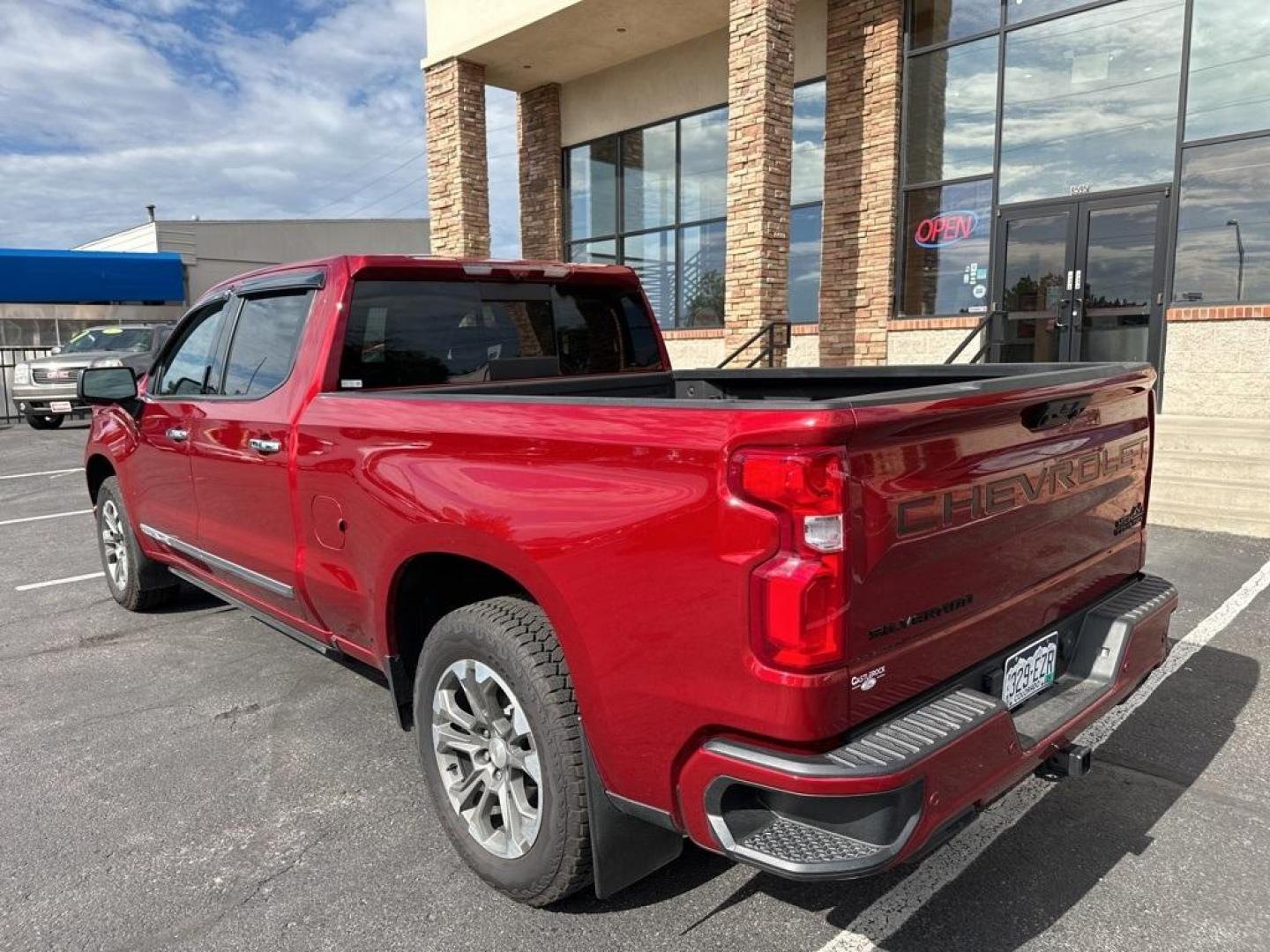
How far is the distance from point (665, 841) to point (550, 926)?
43cm

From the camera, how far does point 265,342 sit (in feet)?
12.3

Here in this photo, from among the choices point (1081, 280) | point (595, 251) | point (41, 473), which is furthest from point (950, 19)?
point (41, 473)

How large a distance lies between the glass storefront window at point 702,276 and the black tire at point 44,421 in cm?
1178

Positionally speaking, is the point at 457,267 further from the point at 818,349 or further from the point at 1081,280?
the point at 818,349

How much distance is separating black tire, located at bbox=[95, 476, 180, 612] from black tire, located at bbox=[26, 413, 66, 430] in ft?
43.7

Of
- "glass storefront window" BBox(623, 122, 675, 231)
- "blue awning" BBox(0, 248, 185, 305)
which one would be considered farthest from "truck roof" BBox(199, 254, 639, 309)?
"blue awning" BBox(0, 248, 185, 305)

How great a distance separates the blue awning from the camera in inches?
1192

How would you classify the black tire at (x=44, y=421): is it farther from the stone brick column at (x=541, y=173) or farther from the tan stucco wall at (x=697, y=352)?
the tan stucco wall at (x=697, y=352)

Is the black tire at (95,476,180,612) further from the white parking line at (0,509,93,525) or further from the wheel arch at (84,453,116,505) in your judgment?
the white parking line at (0,509,93,525)

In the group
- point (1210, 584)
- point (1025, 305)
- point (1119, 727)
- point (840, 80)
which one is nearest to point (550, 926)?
point (1119, 727)

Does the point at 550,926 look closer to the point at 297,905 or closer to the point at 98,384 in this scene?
the point at 297,905

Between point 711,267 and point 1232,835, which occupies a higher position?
point 711,267

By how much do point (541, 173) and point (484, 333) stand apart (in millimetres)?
13952

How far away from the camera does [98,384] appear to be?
470 centimetres
